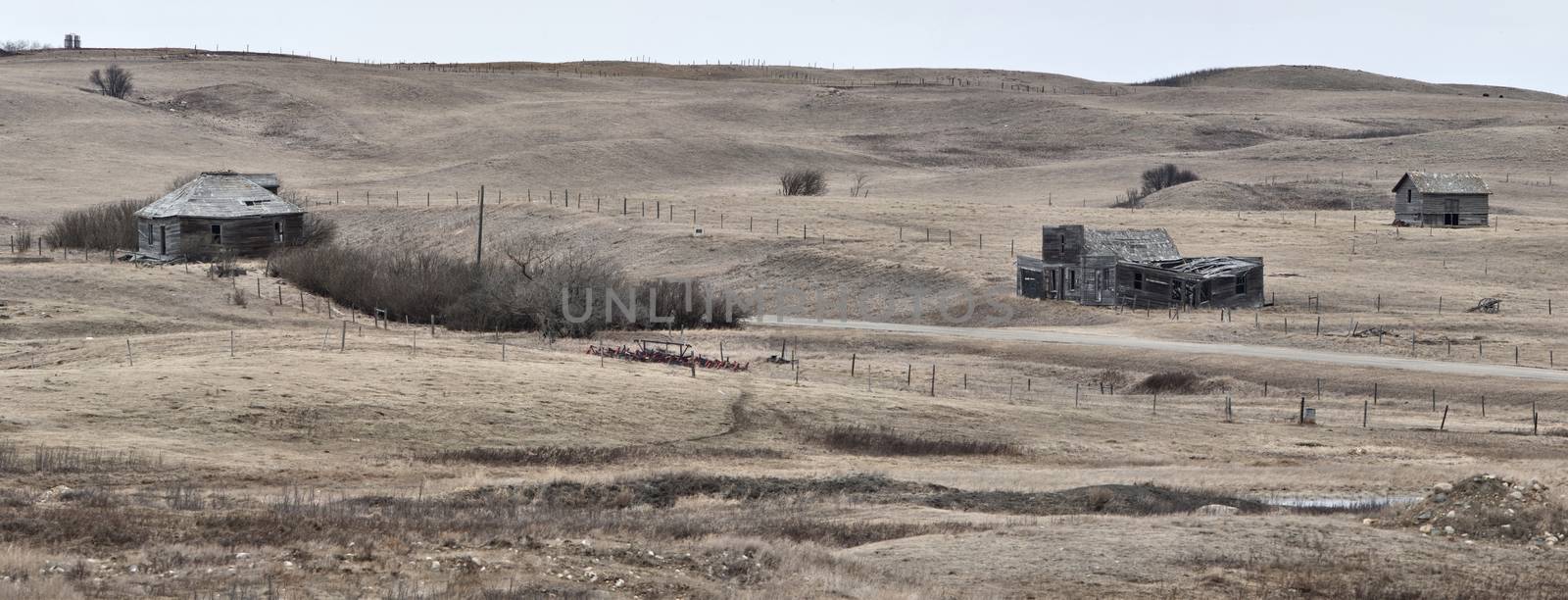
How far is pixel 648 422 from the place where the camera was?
3769 cm

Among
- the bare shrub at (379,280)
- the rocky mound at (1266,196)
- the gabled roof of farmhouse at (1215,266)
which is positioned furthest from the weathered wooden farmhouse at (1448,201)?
the bare shrub at (379,280)

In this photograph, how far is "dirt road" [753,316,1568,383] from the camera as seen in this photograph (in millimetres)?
48781

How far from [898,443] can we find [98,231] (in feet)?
180

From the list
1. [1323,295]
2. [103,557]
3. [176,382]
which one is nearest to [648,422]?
[176,382]

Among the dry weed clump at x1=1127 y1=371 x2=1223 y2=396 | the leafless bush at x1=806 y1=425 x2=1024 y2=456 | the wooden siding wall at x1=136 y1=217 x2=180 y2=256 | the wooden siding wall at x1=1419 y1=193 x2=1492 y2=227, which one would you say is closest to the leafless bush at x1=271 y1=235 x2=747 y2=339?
the wooden siding wall at x1=136 y1=217 x2=180 y2=256

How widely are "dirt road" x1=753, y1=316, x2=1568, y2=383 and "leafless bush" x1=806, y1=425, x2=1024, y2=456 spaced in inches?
674

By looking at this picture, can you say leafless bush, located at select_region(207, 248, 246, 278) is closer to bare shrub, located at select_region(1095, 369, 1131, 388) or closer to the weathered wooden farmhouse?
bare shrub, located at select_region(1095, 369, 1131, 388)

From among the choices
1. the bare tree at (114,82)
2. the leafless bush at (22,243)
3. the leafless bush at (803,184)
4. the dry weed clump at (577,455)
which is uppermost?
the bare tree at (114,82)

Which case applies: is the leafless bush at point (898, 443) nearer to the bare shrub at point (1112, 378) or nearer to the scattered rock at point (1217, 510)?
the scattered rock at point (1217, 510)

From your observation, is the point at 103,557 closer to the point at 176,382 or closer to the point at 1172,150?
the point at 176,382

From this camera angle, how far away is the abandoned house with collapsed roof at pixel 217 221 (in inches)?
2960

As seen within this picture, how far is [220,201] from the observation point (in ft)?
250

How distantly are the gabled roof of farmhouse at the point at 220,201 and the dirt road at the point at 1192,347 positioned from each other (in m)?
24.2

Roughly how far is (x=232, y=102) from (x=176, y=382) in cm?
11955
